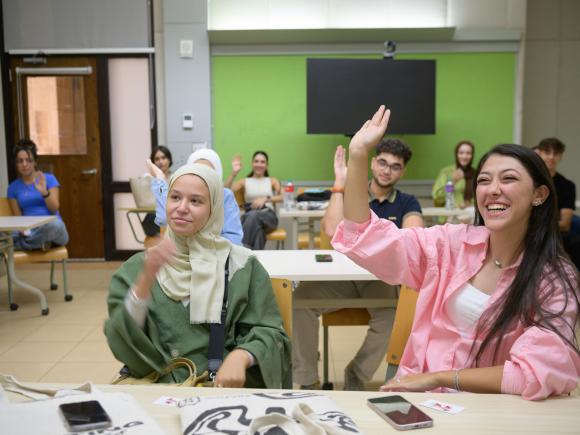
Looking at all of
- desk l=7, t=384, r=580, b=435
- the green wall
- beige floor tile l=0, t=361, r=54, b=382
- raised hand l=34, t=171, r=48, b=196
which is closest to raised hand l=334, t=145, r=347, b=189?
desk l=7, t=384, r=580, b=435

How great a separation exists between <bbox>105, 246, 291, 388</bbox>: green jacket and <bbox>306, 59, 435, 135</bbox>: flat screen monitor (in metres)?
4.48

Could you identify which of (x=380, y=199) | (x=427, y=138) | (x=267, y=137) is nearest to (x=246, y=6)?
(x=267, y=137)

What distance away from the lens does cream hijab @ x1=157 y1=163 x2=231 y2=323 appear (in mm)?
1835

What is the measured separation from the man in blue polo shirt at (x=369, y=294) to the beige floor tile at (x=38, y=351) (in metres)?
1.65

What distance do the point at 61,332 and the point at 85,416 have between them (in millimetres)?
3346

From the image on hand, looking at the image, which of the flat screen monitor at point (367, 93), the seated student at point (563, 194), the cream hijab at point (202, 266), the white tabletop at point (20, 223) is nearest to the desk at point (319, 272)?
the cream hijab at point (202, 266)

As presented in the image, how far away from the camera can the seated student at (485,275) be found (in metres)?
1.48

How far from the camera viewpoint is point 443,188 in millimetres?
5977

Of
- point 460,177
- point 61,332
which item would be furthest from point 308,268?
point 460,177

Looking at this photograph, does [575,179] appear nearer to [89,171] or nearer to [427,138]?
[427,138]

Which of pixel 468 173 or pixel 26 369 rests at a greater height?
pixel 468 173

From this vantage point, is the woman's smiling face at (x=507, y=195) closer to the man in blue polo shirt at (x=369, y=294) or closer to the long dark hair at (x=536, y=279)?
the long dark hair at (x=536, y=279)

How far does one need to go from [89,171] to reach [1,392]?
582 centimetres

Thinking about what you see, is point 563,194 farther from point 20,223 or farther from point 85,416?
point 85,416
